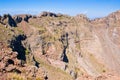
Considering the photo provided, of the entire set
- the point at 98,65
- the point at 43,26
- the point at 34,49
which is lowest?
the point at 98,65

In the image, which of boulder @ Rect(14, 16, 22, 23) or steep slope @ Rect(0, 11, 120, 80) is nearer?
steep slope @ Rect(0, 11, 120, 80)

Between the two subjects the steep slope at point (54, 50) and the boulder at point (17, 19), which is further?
the boulder at point (17, 19)

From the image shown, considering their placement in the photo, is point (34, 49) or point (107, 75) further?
point (34, 49)

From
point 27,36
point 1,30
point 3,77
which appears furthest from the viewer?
point 27,36

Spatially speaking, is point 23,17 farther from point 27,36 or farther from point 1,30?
point 1,30

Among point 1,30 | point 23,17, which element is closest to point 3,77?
point 1,30

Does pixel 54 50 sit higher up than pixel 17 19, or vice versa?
Answer: pixel 17 19

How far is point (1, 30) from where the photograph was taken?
5315 inches

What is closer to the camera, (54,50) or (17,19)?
(17,19)

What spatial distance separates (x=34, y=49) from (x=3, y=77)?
126076mm

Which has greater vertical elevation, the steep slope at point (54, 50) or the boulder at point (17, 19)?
the boulder at point (17, 19)

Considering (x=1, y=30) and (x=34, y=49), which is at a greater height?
(x=1, y=30)

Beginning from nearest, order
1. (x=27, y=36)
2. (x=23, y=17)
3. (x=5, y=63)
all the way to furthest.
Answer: (x=5, y=63) → (x=27, y=36) → (x=23, y=17)

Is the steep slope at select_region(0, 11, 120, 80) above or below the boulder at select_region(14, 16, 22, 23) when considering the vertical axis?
below
